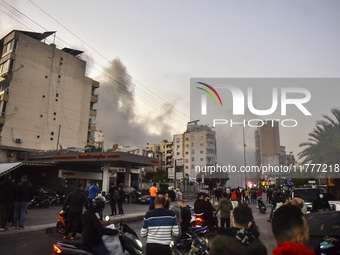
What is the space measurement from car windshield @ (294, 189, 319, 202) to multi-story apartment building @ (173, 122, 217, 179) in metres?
86.1

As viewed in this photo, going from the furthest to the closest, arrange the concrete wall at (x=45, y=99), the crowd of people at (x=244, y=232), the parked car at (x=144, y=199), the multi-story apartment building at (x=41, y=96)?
the concrete wall at (x=45, y=99) → the multi-story apartment building at (x=41, y=96) → the parked car at (x=144, y=199) → the crowd of people at (x=244, y=232)

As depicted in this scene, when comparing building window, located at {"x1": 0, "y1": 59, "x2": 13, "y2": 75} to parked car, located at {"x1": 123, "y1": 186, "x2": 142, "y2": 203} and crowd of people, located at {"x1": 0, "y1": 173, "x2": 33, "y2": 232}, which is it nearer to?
parked car, located at {"x1": 123, "y1": 186, "x2": 142, "y2": 203}

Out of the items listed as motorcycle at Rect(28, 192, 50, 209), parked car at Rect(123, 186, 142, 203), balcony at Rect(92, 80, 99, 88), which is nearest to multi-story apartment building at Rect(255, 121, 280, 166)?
balcony at Rect(92, 80, 99, 88)

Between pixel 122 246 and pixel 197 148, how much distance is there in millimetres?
100855

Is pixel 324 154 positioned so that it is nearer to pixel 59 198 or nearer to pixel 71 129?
pixel 59 198

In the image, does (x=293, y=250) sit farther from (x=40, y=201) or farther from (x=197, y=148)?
(x=197, y=148)

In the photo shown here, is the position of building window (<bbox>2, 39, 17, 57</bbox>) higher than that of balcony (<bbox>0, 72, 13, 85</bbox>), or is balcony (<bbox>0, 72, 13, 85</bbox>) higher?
building window (<bbox>2, 39, 17, 57</bbox>)

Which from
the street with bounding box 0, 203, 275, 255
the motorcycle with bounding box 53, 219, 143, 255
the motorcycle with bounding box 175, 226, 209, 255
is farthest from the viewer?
the street with bounding box 0, 203, 275, 255

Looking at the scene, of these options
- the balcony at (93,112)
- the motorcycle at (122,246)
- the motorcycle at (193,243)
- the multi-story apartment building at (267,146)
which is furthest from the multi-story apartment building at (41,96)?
the multi-story apartment building at (267,146)

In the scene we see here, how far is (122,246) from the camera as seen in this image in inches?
215

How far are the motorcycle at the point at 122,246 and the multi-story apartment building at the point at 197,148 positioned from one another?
319 ft

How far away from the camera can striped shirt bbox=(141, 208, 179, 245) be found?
14.8ft

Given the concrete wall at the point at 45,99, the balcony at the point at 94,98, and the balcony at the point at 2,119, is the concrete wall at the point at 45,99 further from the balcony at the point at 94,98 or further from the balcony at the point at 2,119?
the balcony at the point at 94,98

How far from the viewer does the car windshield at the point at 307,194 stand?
608 inches
